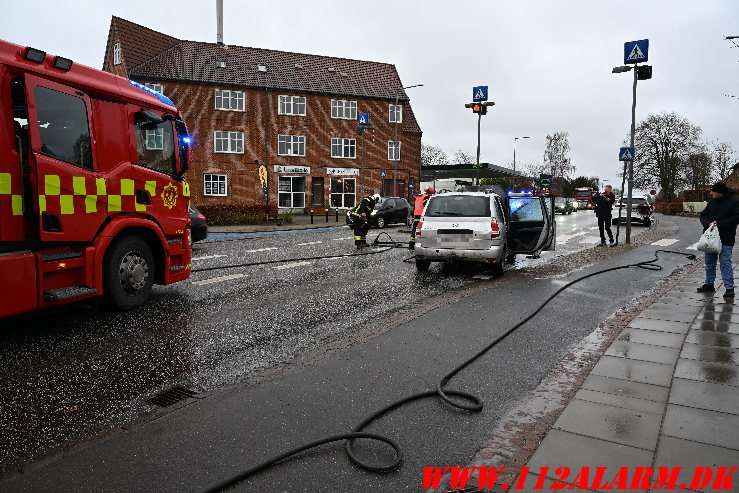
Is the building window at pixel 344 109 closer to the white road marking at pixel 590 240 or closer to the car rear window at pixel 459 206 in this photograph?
the white road marking at pixel 590 240

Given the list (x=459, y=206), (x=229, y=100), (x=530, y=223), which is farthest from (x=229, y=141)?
(x=459, y=206)

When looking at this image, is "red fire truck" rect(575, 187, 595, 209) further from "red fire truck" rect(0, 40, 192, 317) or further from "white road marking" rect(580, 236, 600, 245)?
"red fire truck" rect(0, 40, 192, 317)

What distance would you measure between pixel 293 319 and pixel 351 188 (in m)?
36.6

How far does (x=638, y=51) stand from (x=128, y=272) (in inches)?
641

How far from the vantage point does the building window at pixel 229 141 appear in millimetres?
38219

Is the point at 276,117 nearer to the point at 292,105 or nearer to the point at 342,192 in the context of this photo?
the point at 292,105

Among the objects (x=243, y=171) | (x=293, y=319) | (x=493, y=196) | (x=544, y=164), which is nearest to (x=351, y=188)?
(x=243, y=171)

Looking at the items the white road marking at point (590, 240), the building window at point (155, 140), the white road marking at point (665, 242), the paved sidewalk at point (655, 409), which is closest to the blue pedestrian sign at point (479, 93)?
the white road marking at point (590, 240)

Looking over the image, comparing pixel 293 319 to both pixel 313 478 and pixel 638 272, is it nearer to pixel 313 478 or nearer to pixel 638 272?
pixel 313 478

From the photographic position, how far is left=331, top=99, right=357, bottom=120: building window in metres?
42.1

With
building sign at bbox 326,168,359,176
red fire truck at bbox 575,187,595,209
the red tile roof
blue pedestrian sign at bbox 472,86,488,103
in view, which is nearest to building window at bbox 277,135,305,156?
building sign at bbox 326,168,359,176

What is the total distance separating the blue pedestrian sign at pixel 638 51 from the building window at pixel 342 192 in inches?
1102

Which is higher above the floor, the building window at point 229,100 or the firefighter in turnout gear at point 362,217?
the building window at point 229,100

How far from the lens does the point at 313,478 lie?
9.52 ft
